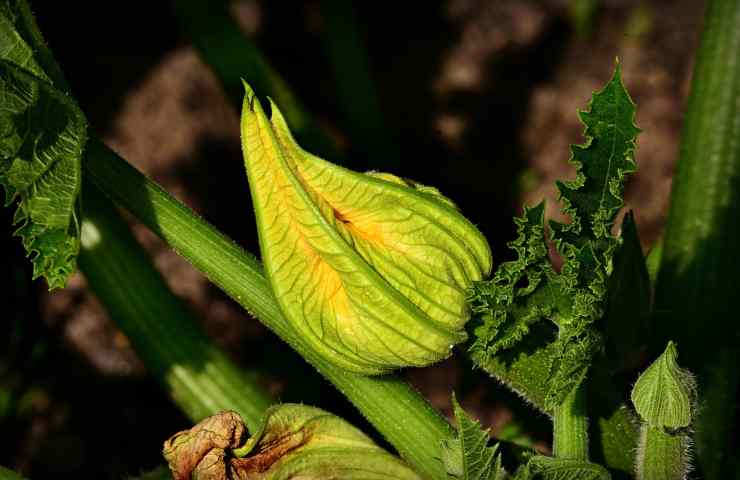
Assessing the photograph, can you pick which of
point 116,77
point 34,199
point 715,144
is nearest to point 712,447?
point 715,144

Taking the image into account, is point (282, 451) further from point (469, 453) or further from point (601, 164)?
point (601, 164)

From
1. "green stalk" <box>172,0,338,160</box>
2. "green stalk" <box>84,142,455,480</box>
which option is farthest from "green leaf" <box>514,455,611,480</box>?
"green stalk" <box>172,0,338,160</box>

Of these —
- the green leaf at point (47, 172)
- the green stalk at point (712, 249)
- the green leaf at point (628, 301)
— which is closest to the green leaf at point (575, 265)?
the green leaf at point (628, 301)

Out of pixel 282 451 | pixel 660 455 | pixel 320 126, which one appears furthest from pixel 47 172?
→ pixel 320 126

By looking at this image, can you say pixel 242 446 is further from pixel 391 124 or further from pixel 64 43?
pixel 64 43

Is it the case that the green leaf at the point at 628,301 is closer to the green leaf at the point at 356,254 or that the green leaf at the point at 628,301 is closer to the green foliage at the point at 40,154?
the green leaf at the point at 356,254

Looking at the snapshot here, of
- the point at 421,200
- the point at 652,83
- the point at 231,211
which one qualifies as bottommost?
the point at 421,200

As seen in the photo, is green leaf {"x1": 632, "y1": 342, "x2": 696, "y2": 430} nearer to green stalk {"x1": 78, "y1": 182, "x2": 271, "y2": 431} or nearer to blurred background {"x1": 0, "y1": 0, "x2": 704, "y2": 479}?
green stalk {"x1": 78, "y1": 182, "x2": 271, "y2": 431}
